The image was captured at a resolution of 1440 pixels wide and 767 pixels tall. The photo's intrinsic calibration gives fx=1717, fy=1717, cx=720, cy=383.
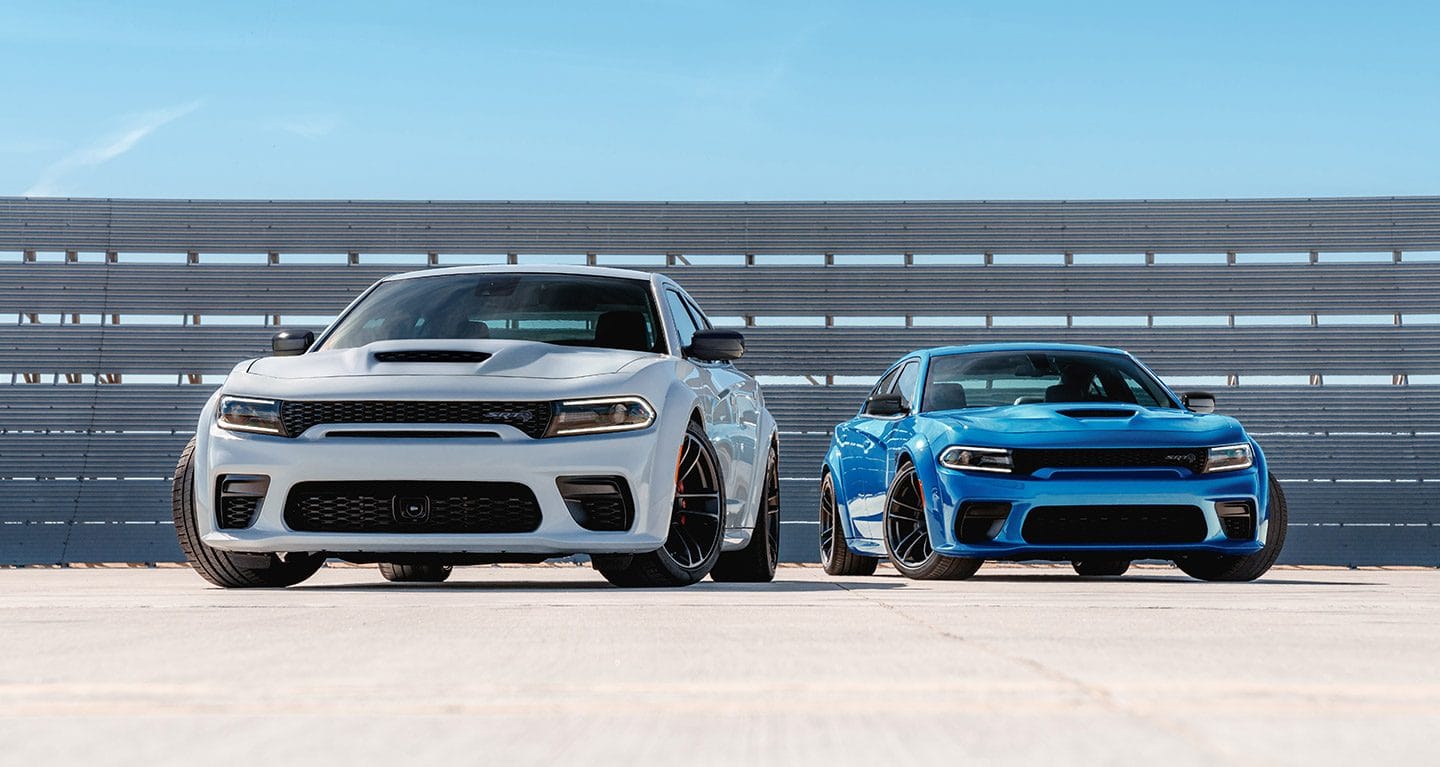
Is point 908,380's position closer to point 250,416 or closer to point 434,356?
point 434,356

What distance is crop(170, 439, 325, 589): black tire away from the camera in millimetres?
7691

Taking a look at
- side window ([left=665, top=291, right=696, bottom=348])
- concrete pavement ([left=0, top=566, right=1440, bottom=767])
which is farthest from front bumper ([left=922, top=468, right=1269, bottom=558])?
concrete pavement ([left=0, top=566, right=1440, bottom=767])

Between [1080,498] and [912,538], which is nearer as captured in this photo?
[1080,498]

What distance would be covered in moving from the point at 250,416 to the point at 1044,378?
5.17 meters

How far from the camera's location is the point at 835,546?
11.5 metres

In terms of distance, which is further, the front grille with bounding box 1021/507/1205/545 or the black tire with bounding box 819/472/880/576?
the black tire with bounding box 819/472/880/576

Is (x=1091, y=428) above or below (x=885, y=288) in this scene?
below

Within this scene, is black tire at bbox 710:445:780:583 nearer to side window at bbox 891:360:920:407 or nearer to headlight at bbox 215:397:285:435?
side window at bbox 891:360:920:407

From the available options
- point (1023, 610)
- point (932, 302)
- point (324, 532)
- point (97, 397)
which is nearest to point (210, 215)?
point (97, 397)

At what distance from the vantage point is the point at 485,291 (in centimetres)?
859

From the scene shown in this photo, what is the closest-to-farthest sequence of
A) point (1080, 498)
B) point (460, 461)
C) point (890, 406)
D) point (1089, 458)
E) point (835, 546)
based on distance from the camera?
point (460, 461)
point (1080, 498)
point (1089, 458)
point (890, 406)
point (835, 546)

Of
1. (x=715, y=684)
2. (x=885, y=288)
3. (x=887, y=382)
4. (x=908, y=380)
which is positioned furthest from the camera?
(x=885, y=288)

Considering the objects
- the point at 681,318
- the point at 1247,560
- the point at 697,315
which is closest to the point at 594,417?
the point at 681,318

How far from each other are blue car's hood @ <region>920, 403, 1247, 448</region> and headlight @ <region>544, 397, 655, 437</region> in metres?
2.59
